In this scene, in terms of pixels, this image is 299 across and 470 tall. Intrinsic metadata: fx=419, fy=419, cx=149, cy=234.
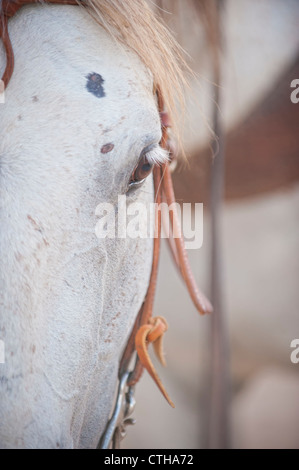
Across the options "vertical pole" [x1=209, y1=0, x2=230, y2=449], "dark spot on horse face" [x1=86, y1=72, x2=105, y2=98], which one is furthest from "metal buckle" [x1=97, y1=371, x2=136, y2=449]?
"vertical pole" [x1=209, y1=0, x2=230, y2=449]

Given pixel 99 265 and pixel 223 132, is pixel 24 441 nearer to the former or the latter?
pixel 99 265

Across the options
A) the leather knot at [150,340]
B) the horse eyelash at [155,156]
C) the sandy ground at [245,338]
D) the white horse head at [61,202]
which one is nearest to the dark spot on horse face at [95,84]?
the white horse head at [61,202]

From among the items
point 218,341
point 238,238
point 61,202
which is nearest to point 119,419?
point 61,202

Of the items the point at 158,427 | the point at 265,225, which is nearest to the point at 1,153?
the point at 265,225

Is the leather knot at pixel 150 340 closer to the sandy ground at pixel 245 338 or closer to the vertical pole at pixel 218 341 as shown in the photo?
the vertical pole at pixel 218 341

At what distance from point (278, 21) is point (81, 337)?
1090 millimetres

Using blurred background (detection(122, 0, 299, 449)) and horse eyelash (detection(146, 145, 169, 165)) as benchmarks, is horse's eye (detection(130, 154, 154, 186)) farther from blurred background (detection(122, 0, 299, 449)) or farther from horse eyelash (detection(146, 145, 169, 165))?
blurred background (detection(122, 0, 299, 449))

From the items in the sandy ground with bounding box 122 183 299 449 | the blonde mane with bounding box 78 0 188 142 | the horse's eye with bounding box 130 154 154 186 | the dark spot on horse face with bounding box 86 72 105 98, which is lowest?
the sandy ground with bounding box 122 183 299 449

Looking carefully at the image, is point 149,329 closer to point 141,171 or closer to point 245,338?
point 141,171

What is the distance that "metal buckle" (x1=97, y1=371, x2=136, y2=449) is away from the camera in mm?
722

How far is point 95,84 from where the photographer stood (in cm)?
59

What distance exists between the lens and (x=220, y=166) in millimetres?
1373

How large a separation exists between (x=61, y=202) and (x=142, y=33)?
1.04 ft

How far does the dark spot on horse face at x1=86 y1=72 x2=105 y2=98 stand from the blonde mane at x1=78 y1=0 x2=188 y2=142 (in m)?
0.09
